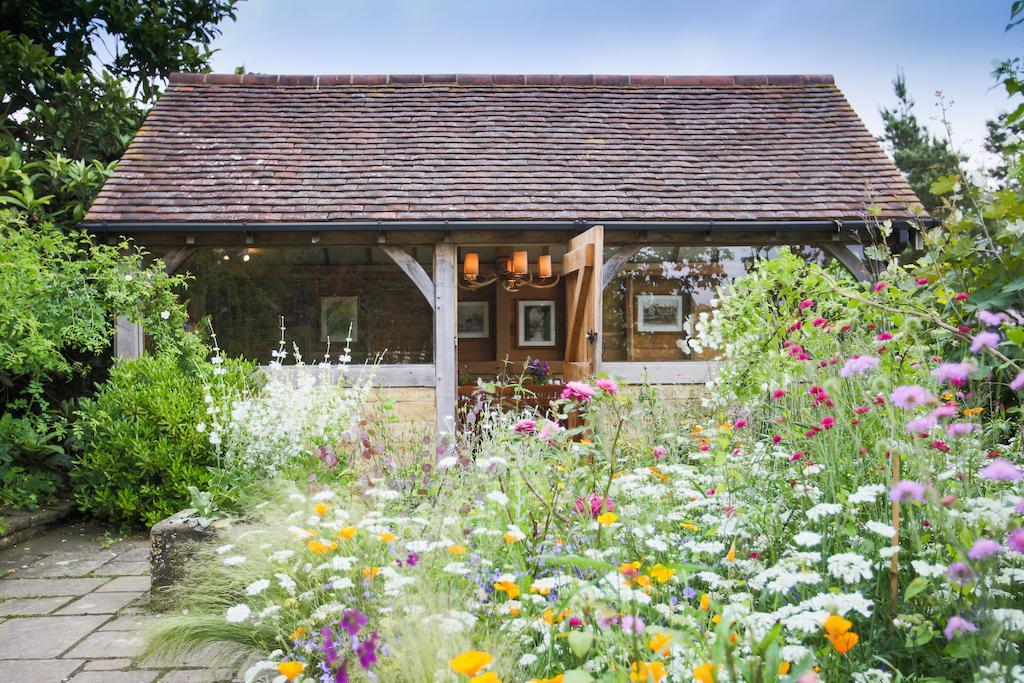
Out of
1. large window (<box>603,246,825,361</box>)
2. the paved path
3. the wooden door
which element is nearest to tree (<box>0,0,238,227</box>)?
the paved path

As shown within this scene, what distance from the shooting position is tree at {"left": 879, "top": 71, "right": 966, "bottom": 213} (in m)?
20.0

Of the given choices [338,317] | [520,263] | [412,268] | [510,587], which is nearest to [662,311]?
[520,263]

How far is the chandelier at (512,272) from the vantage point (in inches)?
307

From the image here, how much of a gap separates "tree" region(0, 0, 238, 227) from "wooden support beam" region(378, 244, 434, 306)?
3277 millimetres

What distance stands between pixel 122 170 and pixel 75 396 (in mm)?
2469

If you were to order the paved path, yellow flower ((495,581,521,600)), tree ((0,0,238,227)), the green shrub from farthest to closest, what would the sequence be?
tree ((0,0,238,227)) → the green shrub → the paved path → yellow flower ((495,581,521,600))

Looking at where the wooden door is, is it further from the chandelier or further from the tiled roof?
the chandelier

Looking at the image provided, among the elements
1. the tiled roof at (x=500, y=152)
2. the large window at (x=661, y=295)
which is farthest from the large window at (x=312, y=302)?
the large window at (x=661, y=295)

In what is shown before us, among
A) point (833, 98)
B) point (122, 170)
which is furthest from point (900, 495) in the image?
point (833, 98)

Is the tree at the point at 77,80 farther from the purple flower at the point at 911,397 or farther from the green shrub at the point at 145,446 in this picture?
the purple flower at the point at 911,397

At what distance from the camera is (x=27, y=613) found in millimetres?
3592

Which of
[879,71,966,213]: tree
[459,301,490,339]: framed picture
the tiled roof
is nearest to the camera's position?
the tiled roof

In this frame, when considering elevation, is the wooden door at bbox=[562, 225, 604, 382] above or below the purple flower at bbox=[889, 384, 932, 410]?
above

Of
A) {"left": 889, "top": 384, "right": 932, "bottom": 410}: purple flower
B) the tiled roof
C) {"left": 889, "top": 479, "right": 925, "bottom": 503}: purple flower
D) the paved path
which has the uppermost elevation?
the tiled roof
